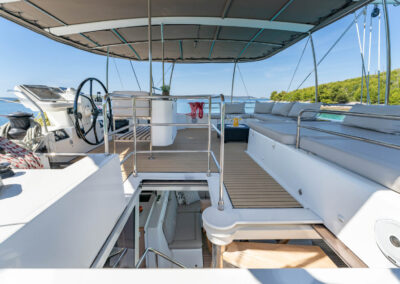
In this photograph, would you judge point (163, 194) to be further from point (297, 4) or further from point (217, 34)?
point (297, 4)

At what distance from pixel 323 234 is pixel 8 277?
1.51 meters

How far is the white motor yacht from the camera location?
646 mm

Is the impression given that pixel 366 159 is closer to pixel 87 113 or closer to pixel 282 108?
pixel 87 113

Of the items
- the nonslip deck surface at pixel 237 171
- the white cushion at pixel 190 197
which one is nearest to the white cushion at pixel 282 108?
the nonslip deck surface at pixel 237 171

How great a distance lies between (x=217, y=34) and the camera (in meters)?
4.19

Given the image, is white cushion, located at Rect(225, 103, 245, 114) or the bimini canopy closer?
the bimini canopy

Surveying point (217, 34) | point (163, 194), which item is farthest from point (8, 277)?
point (217, 34)

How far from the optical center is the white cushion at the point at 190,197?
5.05 metres

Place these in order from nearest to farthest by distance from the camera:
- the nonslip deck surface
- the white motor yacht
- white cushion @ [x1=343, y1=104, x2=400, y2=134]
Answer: the white motor yacht → the nonslip deck surface → white cushion @ [x1=343, y1=104, x2=400, y2=134]

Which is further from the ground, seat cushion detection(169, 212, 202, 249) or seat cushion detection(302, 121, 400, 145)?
seat cushion detection(302, 121, 400, 145)

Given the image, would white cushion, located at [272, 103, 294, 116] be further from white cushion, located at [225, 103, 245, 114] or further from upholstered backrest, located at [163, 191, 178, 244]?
upholstered backrest, located at [163, 191, 178, 244]

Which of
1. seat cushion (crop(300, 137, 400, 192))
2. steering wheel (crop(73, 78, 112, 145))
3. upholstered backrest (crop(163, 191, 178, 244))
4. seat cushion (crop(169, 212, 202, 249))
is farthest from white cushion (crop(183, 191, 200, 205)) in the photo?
seat cushion (crop(300, 137, 400, 192))

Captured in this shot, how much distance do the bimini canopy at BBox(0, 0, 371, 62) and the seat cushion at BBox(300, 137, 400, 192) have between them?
8.12 ft

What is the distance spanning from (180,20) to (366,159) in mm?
3584
